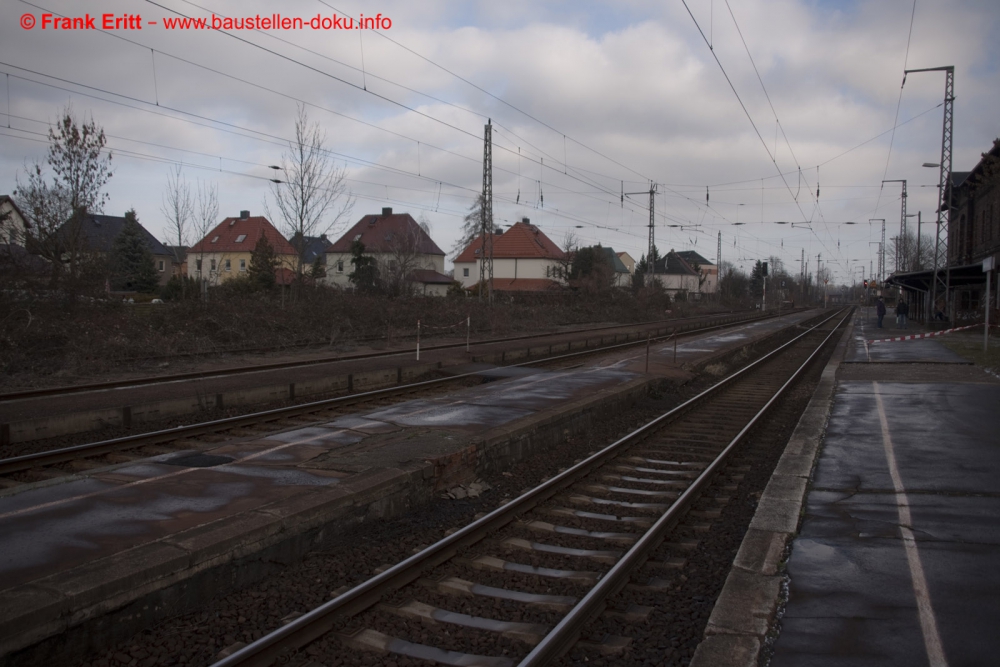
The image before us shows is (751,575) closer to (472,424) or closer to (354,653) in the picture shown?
(354,653)

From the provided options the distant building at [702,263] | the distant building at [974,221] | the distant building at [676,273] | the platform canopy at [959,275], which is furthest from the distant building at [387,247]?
the distant building at [702,263]

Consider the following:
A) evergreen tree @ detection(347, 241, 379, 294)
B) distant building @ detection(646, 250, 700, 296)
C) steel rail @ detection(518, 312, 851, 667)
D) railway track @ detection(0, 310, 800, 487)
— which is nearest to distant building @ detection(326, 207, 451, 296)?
evergreen tree @ detection(347, 241, 379, 294)

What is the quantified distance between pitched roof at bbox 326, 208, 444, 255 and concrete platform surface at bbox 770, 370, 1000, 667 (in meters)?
59.6

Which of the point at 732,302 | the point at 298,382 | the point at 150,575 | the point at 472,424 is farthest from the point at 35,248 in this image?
the point at 732,302

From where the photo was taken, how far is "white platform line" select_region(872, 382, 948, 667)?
4.15m

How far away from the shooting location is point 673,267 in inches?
4488

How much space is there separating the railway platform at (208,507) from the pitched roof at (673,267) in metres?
105

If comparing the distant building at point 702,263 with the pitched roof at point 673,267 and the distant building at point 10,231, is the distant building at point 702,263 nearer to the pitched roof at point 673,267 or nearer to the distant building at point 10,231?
the pitched roof at point 673,267

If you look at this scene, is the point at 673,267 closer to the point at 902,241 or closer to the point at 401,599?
the point at 902,241

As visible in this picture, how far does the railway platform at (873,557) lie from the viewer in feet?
14.0

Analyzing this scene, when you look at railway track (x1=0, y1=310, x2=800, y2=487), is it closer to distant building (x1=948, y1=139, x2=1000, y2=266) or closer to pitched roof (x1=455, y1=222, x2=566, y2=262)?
distant building (x1=948, y1=139, x2=1000, y2=266)

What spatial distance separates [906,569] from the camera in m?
5.48

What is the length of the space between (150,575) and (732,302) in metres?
87.8

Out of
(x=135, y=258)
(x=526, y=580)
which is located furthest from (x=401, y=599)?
(x=135, y=258)
